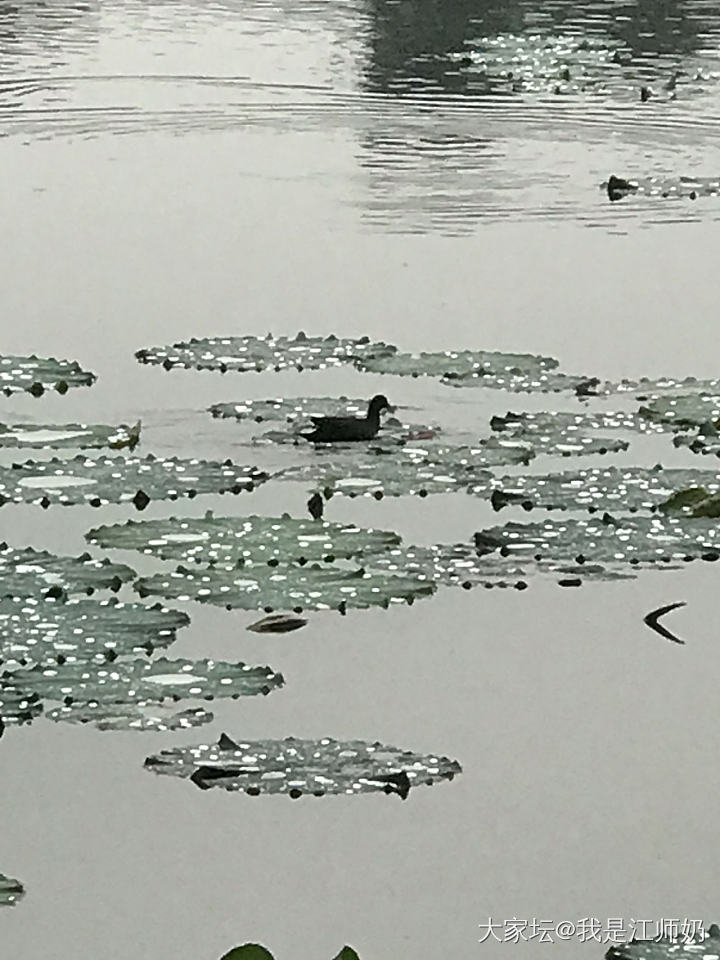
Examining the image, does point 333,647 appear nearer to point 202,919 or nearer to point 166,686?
point 166,686

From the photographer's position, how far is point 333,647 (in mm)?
4410

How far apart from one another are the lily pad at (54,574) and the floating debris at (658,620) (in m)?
1.04

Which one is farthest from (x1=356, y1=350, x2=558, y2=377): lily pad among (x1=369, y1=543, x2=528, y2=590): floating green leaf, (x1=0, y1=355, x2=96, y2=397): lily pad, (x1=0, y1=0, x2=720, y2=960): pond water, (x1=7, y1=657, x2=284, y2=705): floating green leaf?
(x1=7, y1=657, x2=284, y2=705): floating green leaf

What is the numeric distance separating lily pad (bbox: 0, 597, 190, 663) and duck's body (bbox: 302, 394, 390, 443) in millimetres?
1146

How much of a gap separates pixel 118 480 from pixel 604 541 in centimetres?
110

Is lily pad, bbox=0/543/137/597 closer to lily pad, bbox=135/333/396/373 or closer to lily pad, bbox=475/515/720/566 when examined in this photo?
lily pad, bbox=475/515/720/566

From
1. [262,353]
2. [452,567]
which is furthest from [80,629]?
[262,353]

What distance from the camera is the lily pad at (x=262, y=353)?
6125mm

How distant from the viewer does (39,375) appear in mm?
5973

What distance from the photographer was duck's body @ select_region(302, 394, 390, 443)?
5469 millimetres

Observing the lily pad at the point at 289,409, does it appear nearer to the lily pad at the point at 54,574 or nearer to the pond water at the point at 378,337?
the pond water at the point at 378,337

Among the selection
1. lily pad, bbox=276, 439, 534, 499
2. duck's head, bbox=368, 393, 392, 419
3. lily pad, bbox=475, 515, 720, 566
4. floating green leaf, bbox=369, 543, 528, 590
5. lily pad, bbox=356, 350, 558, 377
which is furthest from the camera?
lily pad, bbox=356, 350, 558, 377

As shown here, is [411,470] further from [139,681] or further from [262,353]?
[139,681]

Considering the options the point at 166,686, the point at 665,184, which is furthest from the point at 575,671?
the point at 665,184
